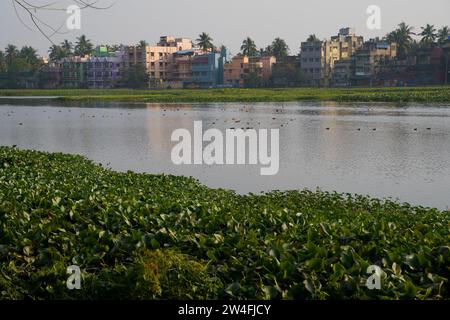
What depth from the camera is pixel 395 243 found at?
19.9 ft

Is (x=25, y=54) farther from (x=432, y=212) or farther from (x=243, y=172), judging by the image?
(x=432, y=212)

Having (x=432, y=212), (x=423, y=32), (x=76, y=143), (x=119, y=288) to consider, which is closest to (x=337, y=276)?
(x=119, y=288)

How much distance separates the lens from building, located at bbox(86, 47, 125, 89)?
4038 inches

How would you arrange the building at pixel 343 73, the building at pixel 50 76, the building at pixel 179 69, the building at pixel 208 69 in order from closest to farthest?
the building at pixel 343 73 → the building at pixel 208 69 → the building at pixel 179 69 → the building at pixel 50 76

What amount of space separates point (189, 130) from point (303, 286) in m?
29.9

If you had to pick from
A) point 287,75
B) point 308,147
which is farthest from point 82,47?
point 308,147

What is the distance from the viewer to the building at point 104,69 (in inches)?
4038

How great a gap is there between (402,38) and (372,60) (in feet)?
28.6

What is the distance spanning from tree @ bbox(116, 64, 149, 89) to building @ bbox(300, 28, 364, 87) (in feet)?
85.4

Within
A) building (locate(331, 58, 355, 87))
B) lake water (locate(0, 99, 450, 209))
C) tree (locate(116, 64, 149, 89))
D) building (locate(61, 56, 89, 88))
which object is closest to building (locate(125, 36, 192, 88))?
tree (locate(116, 64, 149, 89))

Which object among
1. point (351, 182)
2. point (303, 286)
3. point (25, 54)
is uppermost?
point (25, 54)

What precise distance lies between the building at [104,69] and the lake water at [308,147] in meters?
58.6

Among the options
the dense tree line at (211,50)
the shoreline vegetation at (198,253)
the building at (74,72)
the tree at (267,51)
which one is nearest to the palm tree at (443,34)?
the dense tree line at (211,50)

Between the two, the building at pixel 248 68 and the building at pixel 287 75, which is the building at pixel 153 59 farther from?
the building at pixel 287 75
